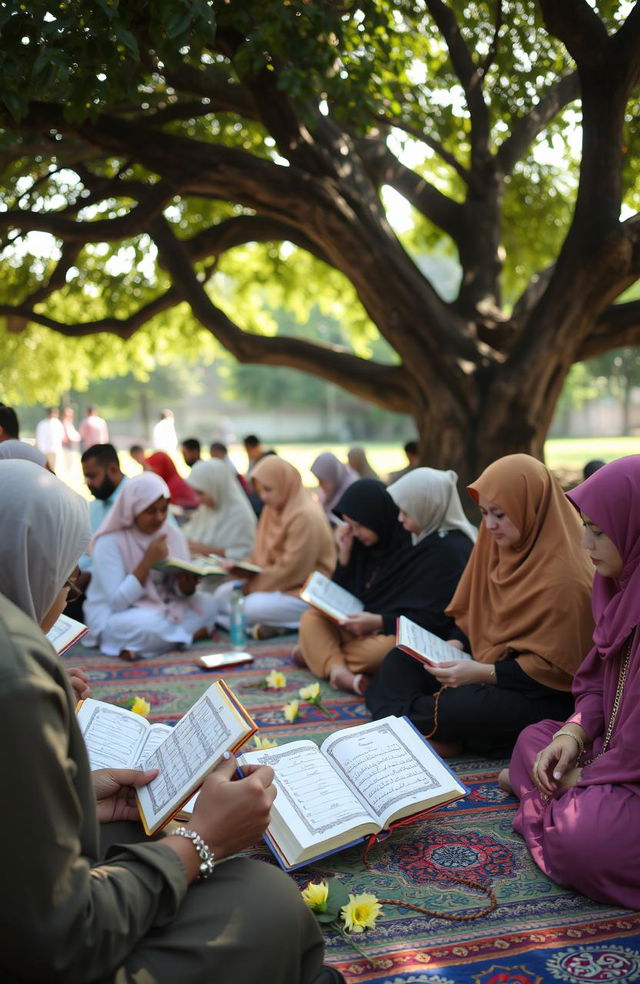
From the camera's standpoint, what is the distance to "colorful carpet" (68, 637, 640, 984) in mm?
2461

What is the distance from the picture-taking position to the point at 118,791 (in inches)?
97.6

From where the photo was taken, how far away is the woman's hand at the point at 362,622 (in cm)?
498

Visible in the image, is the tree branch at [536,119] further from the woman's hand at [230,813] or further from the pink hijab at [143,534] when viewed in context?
the woman's hand at [230,813]

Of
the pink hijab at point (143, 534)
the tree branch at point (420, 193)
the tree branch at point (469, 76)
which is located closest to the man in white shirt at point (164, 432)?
the tree branch at point (420, 193)

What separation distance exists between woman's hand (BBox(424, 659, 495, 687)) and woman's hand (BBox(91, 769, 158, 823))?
1.66 m

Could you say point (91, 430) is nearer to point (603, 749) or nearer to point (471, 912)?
point (603, 749)

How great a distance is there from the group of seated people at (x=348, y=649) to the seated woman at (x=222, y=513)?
3 centimetres

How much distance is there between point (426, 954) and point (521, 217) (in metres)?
10.4

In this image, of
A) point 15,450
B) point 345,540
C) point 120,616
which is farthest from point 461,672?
point 120,616

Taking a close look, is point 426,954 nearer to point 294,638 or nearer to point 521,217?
point 294,638

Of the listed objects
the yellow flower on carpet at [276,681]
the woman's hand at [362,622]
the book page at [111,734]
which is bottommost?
the yellow flower on carpet at [276,681]

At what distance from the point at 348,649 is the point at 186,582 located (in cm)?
153

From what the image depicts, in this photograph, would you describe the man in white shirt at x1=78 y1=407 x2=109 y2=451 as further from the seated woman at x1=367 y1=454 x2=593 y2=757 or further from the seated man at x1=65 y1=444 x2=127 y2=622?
the seated woman at x1=367 y1=454 x2=593 y2=757

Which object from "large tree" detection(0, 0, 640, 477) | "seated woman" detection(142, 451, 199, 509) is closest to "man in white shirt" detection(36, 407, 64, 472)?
"large tree" detection(0, 0, 640, 477)
